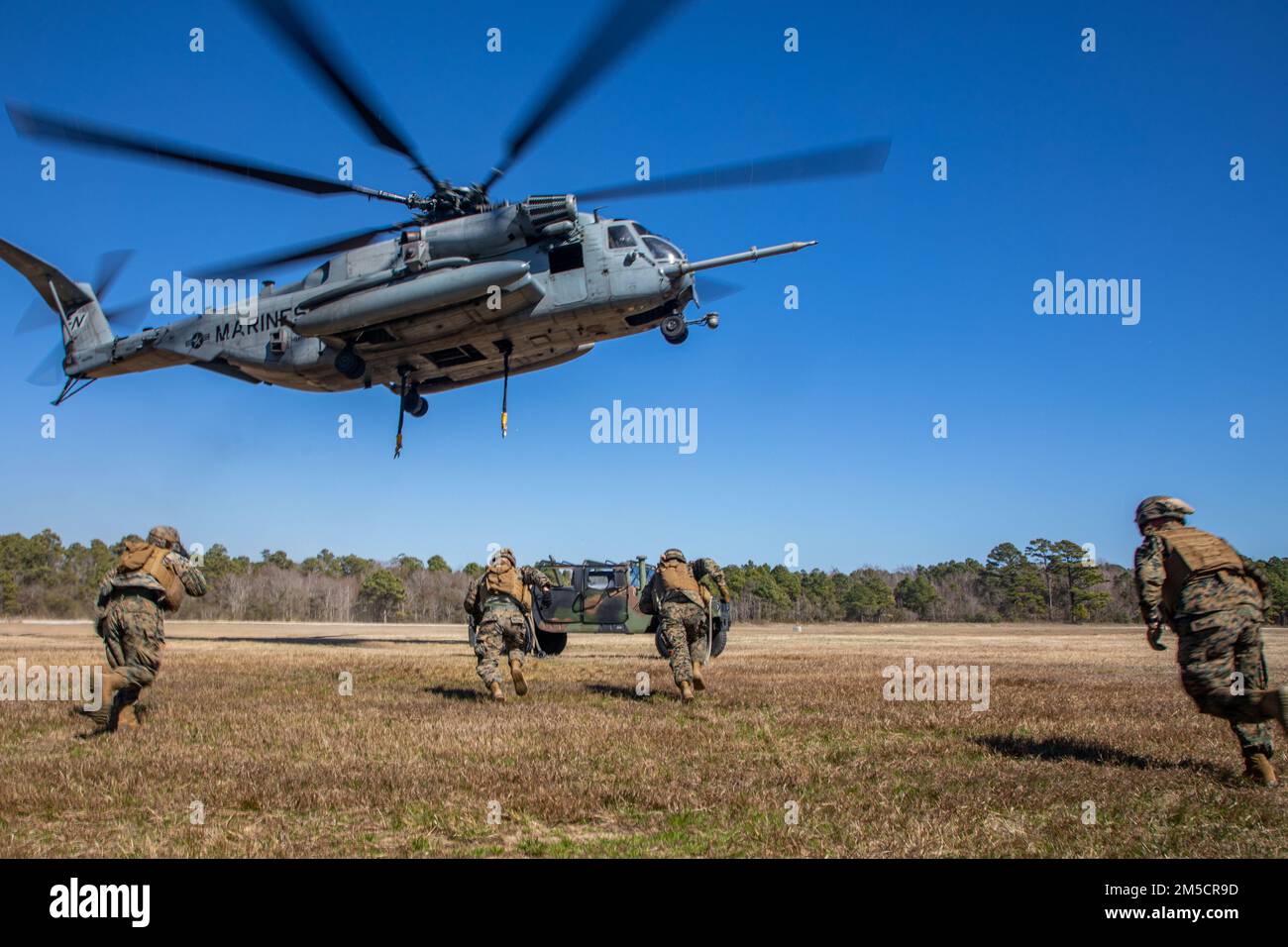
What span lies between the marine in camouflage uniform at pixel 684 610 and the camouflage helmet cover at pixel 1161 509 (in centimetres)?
489

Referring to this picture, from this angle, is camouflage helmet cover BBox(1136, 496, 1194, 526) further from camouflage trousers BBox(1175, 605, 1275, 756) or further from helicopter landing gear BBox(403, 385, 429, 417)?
helicopter landing gear BBox(403, 385, 429, 417)

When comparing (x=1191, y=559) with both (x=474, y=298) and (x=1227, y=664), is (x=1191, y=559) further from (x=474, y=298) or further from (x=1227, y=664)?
(x=474, y=298)

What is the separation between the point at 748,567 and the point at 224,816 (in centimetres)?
7800

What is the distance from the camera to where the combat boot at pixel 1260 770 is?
546 centimetres

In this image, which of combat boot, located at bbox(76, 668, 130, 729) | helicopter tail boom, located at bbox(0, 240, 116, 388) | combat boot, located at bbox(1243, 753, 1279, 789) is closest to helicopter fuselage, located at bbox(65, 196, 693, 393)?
helicopter tail boom, located at bbox(0, 240, 116, 388)

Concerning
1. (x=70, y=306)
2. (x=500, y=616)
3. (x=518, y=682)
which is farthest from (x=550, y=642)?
(x=70, y=306)

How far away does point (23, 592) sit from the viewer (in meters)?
61.1

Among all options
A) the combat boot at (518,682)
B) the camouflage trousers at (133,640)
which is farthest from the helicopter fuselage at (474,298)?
the camouflage trousers at (133,640)

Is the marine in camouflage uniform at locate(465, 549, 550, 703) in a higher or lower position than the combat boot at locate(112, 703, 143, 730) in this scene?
higher

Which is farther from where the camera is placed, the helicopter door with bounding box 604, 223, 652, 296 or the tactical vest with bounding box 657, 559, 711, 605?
the helicopter door with bounding box 604, 223, 652, 296

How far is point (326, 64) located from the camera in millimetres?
11227

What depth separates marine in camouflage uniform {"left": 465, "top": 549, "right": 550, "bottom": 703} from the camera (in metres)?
9.79

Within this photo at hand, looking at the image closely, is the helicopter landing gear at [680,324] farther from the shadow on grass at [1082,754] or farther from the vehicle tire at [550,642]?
the shadow on grass at [1082,754]

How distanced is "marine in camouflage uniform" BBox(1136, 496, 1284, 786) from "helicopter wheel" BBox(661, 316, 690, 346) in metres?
11.7
